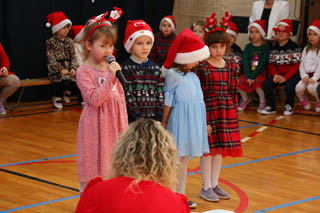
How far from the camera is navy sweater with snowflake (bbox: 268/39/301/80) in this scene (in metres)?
7.99

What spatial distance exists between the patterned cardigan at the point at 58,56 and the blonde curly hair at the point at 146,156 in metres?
5.95

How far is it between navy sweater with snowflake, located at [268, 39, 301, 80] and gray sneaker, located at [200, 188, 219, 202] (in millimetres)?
4071

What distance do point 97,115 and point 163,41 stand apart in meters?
5.22

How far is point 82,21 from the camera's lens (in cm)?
879

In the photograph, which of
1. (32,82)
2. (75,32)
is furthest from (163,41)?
(32,82)

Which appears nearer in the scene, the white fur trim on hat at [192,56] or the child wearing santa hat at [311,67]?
the white fur trim on hat at [192,56]

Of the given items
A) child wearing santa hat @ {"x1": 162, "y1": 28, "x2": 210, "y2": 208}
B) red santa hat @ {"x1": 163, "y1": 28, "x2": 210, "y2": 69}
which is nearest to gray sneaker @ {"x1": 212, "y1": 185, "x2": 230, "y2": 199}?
child wearing santa hat @ {"x1": 162, "y1": 28, "x2": 210, "y2": 208}

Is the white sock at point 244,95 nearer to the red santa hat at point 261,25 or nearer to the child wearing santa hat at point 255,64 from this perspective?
the child wearing santa hat at point 255,64

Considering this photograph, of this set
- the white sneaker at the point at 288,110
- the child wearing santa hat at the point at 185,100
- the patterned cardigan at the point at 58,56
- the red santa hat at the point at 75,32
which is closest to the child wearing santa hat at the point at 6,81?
the patterned cardigan at the point at 58,56

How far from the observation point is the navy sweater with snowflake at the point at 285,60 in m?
7.99

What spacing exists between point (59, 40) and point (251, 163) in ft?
12.3

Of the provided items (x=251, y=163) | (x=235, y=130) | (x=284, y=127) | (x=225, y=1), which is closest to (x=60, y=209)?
(x=235, y=130)

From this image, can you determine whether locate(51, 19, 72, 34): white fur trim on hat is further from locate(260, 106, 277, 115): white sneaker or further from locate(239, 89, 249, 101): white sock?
locate(260, 106, 277, 115): white sneaker

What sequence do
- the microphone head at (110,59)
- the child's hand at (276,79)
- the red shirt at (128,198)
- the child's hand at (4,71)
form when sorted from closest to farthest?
the red shirt at (128,198)
the microphone head at (110,59)
the child's hand at (4,71)
the child's hand at (276,79)
